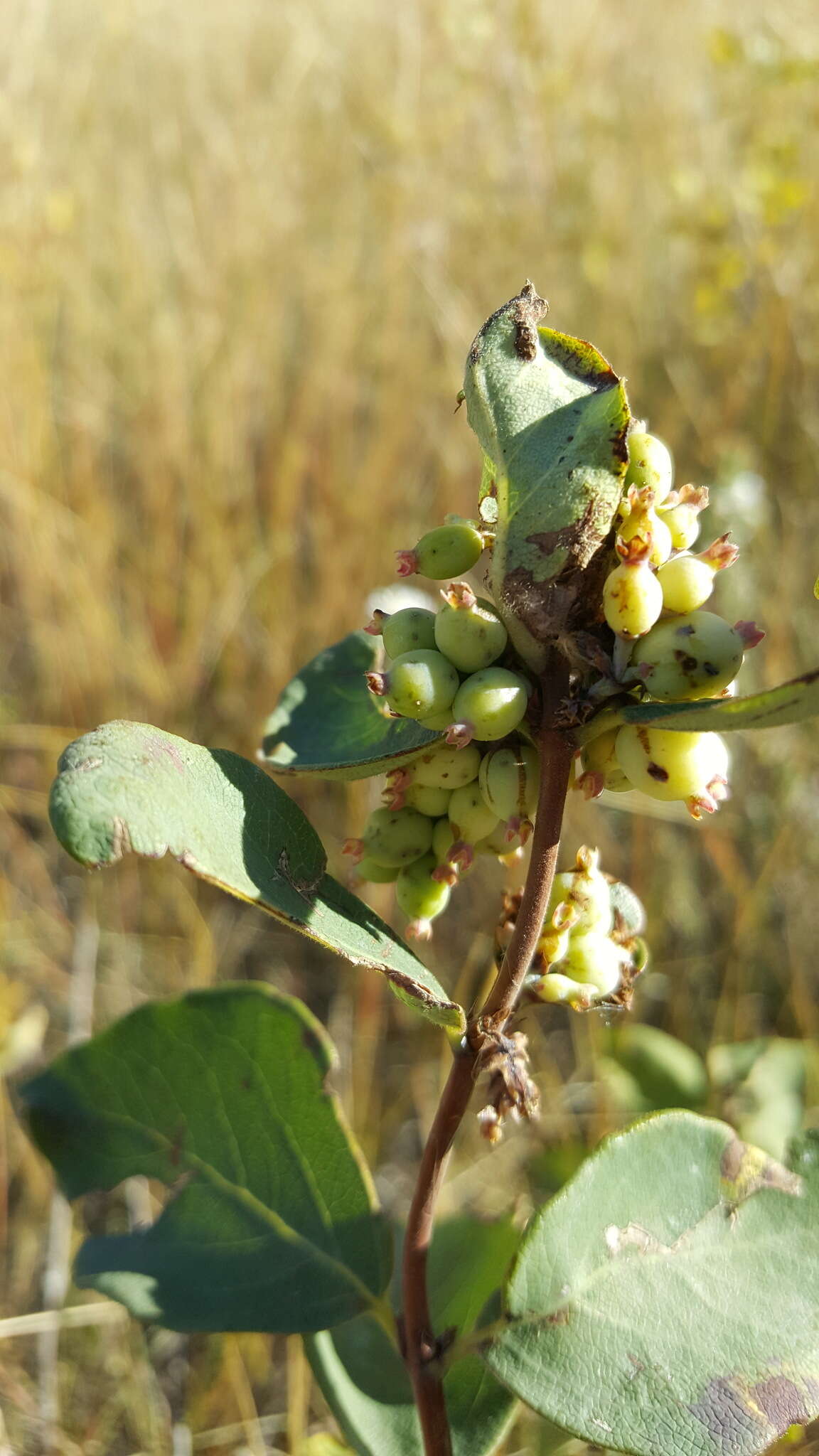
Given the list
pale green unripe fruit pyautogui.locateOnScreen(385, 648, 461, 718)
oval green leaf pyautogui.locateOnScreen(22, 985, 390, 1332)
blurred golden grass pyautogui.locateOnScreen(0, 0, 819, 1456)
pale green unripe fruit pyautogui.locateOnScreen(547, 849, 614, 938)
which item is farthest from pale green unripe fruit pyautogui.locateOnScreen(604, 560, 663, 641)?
blurred golden grass pyautogui.locateOnScreen(0, 0, 819, 1456)

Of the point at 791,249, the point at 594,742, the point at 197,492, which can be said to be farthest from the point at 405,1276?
the point at 791,249

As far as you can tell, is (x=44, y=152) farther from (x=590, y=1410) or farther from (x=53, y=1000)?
(x=590, y=1410)

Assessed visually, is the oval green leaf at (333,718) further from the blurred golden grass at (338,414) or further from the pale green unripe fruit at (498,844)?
the blurred golden grass at (338,414)

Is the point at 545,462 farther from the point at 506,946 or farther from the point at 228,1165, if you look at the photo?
the point at 228,1165

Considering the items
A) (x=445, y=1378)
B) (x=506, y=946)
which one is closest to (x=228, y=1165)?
(x=445, y=1378)

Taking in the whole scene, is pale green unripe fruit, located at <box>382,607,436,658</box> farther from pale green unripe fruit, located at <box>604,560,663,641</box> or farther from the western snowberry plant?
pale green unripe fruit, located at <box>604,560,663,641</box>
